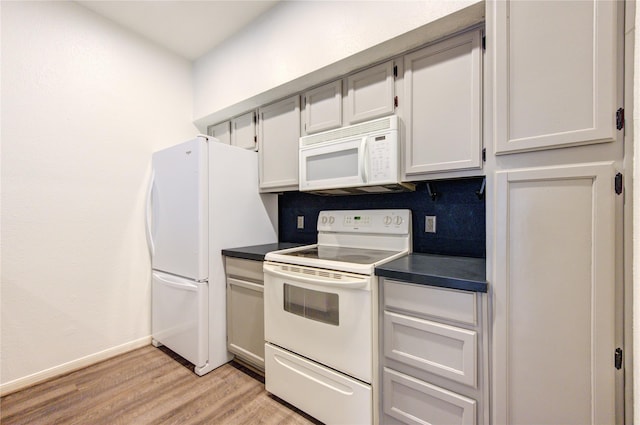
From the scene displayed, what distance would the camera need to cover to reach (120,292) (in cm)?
229

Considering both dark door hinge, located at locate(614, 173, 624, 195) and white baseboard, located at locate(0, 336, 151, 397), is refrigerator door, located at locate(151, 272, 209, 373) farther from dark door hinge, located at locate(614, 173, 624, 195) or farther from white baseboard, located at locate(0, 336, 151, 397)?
dark door hinge, located at locate(614, 173, 624, 195)

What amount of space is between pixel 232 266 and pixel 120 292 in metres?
1.09

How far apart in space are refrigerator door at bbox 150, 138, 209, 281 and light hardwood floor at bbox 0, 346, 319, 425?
2.38ft

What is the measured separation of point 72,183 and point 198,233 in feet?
3.43

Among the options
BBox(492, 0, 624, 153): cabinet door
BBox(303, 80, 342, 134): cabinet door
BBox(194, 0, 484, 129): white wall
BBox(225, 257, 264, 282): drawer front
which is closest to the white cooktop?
BBox(225, 257, 264, 282): drawer front

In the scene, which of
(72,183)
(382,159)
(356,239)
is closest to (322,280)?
(356,239)

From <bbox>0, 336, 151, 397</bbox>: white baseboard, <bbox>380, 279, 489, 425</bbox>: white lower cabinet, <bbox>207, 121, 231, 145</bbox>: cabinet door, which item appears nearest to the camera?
<bbox>380, 279, 489, 425</bbox>: white lower cabinet

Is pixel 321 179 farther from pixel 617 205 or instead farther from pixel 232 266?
pixel 617 205

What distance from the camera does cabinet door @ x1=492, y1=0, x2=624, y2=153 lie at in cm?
90

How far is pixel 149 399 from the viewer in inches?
67.3

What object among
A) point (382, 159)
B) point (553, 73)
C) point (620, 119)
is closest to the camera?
point (620, 119)

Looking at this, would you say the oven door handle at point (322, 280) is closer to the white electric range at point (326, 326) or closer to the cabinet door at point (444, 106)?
the white electric range at point (326, 326)

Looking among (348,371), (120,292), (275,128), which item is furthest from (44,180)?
(348,371)

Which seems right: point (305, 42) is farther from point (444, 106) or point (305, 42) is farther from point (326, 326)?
point (326, 326)
